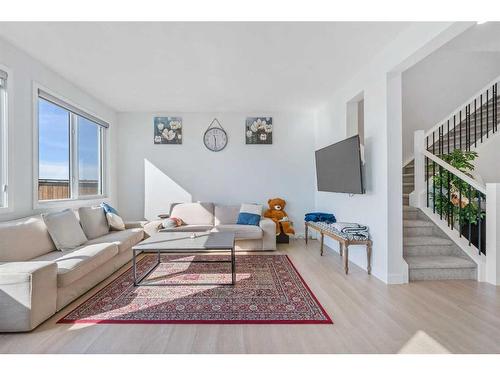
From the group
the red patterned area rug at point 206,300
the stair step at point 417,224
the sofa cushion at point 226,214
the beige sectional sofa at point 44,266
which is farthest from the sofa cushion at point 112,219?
the stair step at point 417,224

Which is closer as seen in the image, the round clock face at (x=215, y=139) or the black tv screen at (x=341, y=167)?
the black tv screen at (x=341, y=167)

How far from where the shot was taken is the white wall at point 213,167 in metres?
5.68

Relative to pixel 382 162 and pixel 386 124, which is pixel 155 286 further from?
pixel 386 124

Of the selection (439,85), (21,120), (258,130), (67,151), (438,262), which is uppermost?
(439,85)

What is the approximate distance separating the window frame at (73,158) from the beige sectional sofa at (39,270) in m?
0.66

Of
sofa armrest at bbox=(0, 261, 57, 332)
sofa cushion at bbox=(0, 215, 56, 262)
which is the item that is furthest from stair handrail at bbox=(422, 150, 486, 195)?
sofa cushion at bbox=(0, 215, 56, 262)

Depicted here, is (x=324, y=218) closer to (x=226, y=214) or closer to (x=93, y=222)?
(x=226, y=214)

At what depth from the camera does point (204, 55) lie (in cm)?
322

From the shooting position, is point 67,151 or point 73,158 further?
point 73,158

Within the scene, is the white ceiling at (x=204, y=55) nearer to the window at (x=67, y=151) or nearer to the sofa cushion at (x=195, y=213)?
the window at (x=67, y=151)

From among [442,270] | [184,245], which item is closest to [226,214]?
[184,245]

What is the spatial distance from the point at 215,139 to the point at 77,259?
357cm

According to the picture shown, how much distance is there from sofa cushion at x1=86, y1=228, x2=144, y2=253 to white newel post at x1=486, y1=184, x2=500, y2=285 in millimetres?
4401
